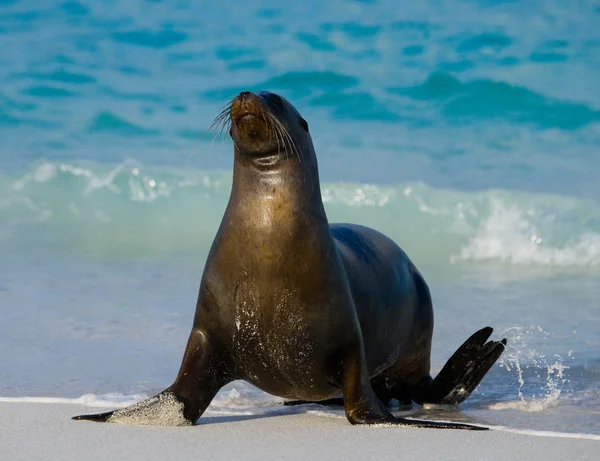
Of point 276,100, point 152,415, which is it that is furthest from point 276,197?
point 152,415

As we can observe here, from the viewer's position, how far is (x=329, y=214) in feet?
46.5

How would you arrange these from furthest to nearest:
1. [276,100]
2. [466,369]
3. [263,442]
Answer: [466,369]
[276,100]
[263,442]

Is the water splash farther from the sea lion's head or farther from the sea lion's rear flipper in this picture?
the sea lion's head

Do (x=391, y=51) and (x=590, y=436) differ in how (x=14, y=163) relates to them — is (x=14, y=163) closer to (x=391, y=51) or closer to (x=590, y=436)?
(x=391, y=51)

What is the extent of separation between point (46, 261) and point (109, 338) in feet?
12.9

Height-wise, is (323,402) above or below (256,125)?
below

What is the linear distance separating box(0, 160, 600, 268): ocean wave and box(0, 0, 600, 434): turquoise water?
1.4 inches

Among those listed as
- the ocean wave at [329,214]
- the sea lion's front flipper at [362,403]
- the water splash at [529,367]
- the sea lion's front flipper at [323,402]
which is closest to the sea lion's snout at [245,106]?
the sea lion's front flipper at [362,403]

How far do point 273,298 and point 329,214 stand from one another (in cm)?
951

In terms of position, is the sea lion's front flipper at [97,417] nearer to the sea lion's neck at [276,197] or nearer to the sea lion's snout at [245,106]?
the sea lion's neck at [276,197]

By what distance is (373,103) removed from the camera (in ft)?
55.6

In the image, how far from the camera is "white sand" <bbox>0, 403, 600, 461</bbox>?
406 centimetres

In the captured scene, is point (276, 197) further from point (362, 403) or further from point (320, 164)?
point (320, 164)

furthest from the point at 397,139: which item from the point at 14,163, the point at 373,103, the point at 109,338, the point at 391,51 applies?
the point at 109,338
